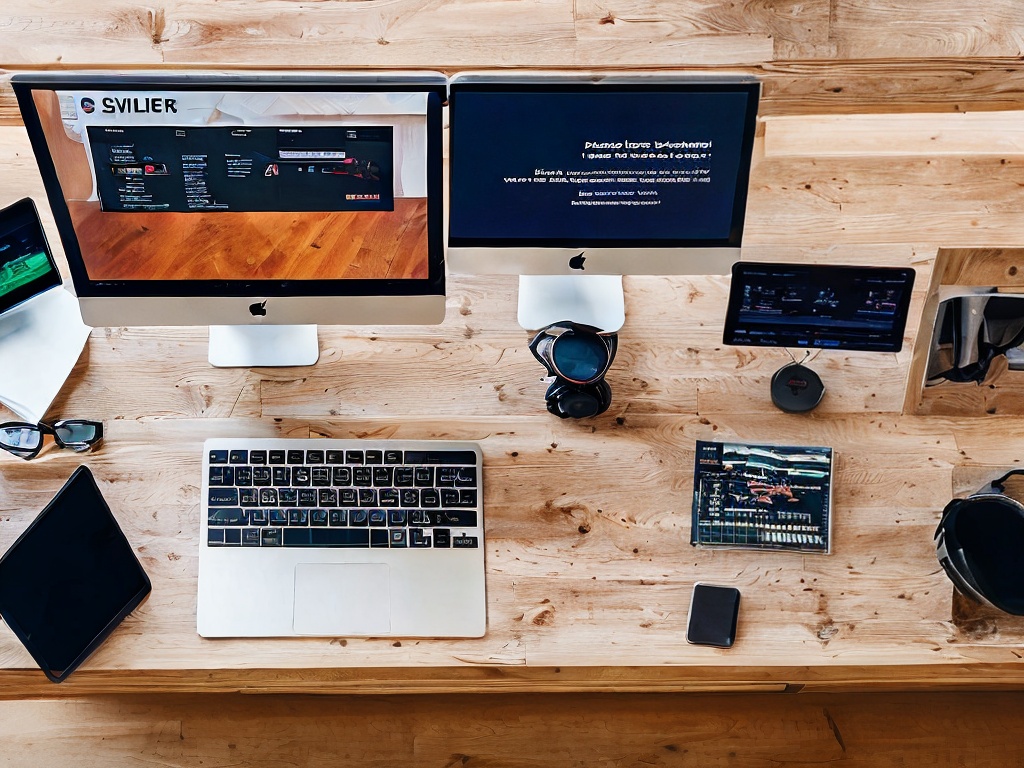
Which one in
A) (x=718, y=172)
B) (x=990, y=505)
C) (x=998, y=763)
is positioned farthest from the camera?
(x=998, y=763)

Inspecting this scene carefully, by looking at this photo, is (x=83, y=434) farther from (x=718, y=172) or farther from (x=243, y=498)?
(x=718, y=172)

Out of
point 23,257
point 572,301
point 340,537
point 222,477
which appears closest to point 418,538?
point 340,537

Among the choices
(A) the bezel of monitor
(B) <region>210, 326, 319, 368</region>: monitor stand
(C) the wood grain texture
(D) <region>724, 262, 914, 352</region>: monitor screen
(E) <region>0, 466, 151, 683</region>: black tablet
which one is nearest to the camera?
(A) the bezel of monitor

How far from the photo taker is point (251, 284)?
1338 mm

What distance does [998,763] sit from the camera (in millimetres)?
1886

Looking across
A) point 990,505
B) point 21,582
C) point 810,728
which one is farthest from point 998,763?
point 21,582

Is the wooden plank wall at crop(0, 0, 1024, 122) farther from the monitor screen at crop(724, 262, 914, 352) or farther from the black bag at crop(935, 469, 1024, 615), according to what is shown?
the black bag at crop(935, 469, 1024, 615)

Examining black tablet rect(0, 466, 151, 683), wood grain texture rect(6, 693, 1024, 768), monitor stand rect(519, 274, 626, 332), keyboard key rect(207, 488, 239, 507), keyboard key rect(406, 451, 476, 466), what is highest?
monitor stand rect(519, 274, 626, 332)

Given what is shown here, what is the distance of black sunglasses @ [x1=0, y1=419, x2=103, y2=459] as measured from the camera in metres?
1.44

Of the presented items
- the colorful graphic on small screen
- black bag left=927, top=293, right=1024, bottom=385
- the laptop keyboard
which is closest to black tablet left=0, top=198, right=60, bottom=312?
the colorful graphic on small screen

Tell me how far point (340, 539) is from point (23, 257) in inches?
28.8

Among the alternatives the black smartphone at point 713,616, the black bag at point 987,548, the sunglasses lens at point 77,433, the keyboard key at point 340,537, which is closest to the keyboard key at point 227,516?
the keyboard key at point 340,537

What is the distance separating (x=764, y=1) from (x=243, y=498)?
1.60 metres

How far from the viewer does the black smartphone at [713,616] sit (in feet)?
4.57
